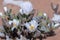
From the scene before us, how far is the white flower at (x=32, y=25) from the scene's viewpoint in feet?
3.44

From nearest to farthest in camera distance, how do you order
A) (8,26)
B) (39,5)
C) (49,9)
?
(8,26), (49,9), (39,5)

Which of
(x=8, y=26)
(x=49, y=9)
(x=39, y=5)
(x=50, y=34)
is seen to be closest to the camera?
(x=8, y=26)

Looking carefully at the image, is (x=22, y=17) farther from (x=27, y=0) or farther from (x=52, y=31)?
(x=27, y=0)

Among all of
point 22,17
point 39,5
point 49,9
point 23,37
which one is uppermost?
point 39,5

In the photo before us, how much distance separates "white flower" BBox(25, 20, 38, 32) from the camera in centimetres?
105

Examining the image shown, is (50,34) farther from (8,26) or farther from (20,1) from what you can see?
(20,1)

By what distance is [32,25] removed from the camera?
106cm

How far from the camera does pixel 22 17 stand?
1.13 meters

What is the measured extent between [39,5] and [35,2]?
0.28 feet

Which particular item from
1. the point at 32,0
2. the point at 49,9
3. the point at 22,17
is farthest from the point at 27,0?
the point at 22,17

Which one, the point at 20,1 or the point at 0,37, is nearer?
the point at 0,37

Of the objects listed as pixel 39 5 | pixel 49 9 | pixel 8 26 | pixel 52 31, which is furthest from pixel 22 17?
pixel 39 5

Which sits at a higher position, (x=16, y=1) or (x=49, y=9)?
(x=16, y=1)

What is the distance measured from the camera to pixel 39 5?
1.71m
